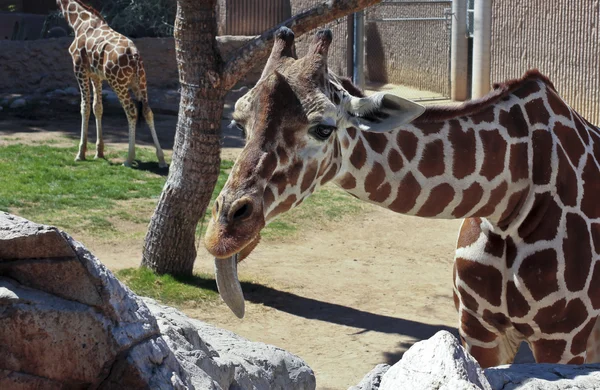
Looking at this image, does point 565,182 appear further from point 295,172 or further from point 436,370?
point 436,370

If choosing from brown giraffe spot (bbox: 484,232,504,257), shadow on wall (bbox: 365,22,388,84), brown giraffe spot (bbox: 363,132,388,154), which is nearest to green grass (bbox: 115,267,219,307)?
brown giraffe spot (bbox: 484,232,504,257)

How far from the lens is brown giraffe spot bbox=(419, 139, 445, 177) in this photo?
3.76m

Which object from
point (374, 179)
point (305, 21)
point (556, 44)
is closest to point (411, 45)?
point (556, 44)

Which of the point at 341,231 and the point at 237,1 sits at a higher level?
the point at 237,1

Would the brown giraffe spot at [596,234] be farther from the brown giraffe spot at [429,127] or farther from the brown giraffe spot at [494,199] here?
the brown giraffe spot at [429,127]

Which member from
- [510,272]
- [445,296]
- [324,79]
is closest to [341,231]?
[445,296]

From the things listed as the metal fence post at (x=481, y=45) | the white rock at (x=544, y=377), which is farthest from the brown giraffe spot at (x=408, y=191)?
the metal fence post at (x=481, y=45)

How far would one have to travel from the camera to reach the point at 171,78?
17.4 metres

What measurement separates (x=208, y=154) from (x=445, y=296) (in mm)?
2290

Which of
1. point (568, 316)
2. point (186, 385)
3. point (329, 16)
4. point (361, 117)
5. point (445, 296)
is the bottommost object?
point (445, 296)

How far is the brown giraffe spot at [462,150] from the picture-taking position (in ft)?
12.5

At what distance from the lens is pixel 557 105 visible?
4.16m

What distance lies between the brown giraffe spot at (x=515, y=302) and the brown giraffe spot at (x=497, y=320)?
2.6 inches

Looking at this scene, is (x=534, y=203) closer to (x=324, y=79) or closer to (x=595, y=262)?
(x=595, y=262)
